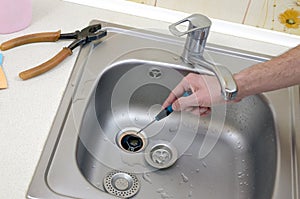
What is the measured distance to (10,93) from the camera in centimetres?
85

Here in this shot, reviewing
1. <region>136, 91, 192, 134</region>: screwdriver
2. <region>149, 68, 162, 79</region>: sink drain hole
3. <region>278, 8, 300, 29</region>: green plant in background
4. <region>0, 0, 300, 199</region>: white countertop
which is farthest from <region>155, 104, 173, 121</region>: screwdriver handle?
<region>278, 8, 300, 29</region>: green plant in background

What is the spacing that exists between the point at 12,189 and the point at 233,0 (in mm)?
774

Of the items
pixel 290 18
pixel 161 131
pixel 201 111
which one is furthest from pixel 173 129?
pixel 290 18

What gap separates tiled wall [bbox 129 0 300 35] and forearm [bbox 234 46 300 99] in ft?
0.98

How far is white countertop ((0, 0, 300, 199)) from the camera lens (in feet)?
2.40

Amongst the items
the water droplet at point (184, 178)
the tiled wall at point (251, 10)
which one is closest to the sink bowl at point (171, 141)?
the water droplet at point (184, 178)

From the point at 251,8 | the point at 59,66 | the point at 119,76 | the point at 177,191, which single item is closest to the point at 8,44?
the point at 59,66

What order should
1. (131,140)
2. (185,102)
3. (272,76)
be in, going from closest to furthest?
(272,76) → (185,102) → (131,140)

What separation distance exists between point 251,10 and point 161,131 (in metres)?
0.44

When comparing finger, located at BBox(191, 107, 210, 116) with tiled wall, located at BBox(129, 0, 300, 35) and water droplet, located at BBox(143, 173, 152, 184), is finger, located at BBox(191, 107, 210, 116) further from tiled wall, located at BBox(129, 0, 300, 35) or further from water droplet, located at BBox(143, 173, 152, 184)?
tiled wall, located at BBox(129, 0, 300, 35)

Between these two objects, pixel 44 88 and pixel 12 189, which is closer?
pixel 12 189

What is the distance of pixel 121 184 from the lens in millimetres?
908

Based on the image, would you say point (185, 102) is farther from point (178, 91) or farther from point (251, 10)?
point (251, 10)

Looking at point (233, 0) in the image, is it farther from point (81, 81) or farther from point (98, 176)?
point (98, 176)
